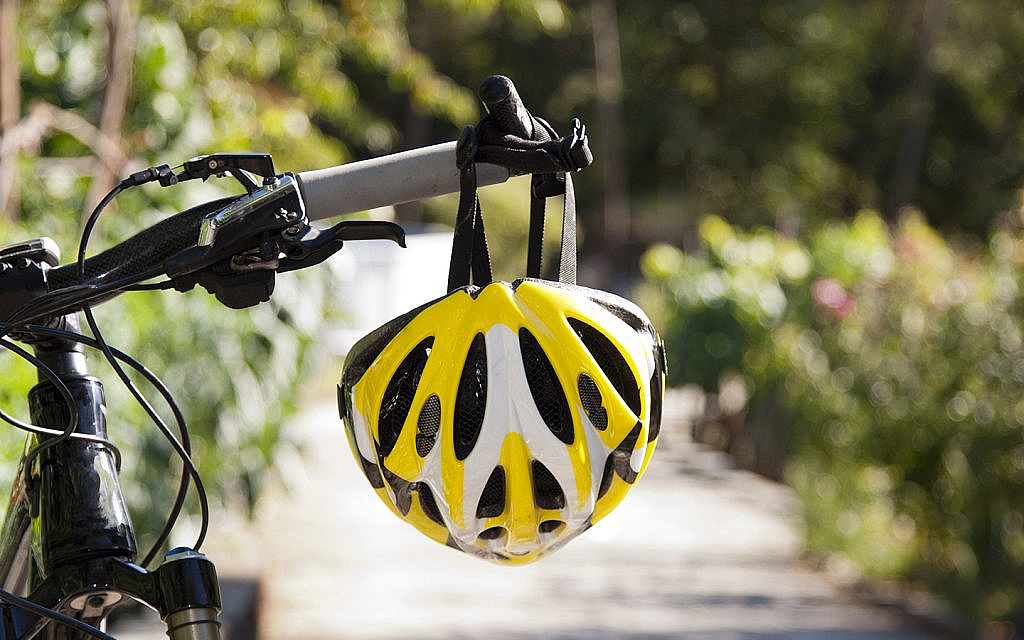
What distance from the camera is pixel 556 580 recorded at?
7.28 m

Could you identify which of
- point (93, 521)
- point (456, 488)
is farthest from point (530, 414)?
point (93, 521)

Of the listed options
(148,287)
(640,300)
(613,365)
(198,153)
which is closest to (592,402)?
(613,365)

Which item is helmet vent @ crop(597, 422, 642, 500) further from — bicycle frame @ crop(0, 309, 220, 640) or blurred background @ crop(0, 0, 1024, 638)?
blurred background @ crop(0, 0, 1024, 638)

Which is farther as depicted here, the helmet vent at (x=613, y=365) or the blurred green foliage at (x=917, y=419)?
the blurred green foliage at (x=917, y=419)

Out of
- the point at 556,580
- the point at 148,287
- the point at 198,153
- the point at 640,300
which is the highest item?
the point at 640,300

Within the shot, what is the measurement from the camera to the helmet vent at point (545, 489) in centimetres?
137

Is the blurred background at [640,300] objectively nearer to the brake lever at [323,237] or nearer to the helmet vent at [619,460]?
the brake lever at [323,237]

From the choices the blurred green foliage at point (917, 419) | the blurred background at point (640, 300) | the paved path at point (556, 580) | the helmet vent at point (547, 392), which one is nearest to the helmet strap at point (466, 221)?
the helmet vent at point (547, 392)

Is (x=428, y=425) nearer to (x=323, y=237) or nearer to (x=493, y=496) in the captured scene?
(x=493, y=496)

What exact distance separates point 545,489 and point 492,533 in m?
0.08

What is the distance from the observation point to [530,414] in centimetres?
134

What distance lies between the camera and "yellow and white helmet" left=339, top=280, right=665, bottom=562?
52.9 inches

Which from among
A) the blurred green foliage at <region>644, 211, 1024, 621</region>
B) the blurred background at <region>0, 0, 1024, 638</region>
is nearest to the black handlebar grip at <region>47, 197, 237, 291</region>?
the blurred background at <region>0, 0, 1024, 638</region>

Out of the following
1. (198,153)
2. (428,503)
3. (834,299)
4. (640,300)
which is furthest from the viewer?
(640,300)
